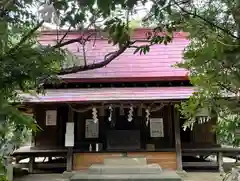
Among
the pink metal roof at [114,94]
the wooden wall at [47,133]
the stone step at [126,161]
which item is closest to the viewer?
the pink metal roof at [114,94]

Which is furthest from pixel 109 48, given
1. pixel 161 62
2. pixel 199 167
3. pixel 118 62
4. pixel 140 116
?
pixel 199 167

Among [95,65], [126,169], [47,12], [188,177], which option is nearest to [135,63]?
[95,65]

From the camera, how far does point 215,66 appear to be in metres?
Result: 1.73

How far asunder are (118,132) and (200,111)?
8.24m

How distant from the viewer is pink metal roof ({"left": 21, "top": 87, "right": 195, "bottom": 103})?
8.68 meters

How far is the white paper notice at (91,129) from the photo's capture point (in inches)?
416

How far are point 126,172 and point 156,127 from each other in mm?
2377

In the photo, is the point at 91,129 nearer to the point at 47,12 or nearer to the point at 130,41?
the point at 130,41

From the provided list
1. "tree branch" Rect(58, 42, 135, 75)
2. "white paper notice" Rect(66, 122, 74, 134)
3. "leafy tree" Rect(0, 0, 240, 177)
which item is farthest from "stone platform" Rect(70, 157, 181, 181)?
"leafy tree" Rect(0, 0, 240, 177)

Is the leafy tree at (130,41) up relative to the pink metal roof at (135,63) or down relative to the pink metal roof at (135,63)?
down

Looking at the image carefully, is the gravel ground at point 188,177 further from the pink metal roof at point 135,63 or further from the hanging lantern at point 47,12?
the hanging lantern at point 47,12

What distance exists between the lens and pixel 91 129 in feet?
34.7

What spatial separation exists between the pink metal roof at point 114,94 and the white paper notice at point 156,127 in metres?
1.11

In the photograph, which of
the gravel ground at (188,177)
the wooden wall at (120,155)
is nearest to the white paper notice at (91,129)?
the wooden wall at (120,155)
